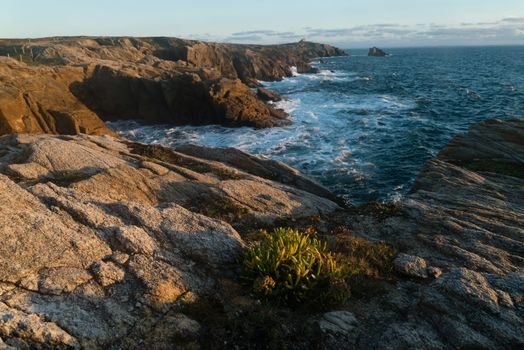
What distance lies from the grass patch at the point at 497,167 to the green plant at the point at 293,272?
15.8m

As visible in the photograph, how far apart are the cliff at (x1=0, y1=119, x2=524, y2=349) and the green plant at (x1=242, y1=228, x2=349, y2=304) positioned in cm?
40

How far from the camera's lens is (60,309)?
791 cm

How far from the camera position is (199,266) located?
10.4 metres

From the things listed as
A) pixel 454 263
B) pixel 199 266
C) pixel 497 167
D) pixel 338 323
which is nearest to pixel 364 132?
pixel 497 167

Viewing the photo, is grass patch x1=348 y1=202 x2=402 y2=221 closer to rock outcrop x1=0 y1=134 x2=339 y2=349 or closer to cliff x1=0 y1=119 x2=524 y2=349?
cliff x1=0 y1=119 x2=524 y2=349

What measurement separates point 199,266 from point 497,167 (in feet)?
64.9

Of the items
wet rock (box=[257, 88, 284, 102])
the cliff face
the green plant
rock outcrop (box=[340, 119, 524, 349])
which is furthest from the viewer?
wet rock (box=[257, 88, 284, 102])

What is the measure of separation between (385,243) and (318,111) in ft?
140

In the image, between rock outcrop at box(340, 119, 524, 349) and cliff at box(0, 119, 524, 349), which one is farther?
rock outcrop at box(340, 119, 524, 349)

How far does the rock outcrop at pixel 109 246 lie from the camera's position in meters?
7.80

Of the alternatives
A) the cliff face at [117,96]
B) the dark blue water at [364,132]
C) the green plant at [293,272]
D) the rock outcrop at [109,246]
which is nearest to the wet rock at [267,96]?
→ the dark blue water at [364,132]

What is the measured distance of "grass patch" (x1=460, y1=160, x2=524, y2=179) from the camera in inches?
844

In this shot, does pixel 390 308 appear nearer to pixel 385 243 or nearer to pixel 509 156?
pixel 385 243

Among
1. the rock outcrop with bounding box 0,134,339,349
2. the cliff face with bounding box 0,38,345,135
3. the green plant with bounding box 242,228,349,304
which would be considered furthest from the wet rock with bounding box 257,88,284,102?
the green plant with bounding box 242,228,349,304
